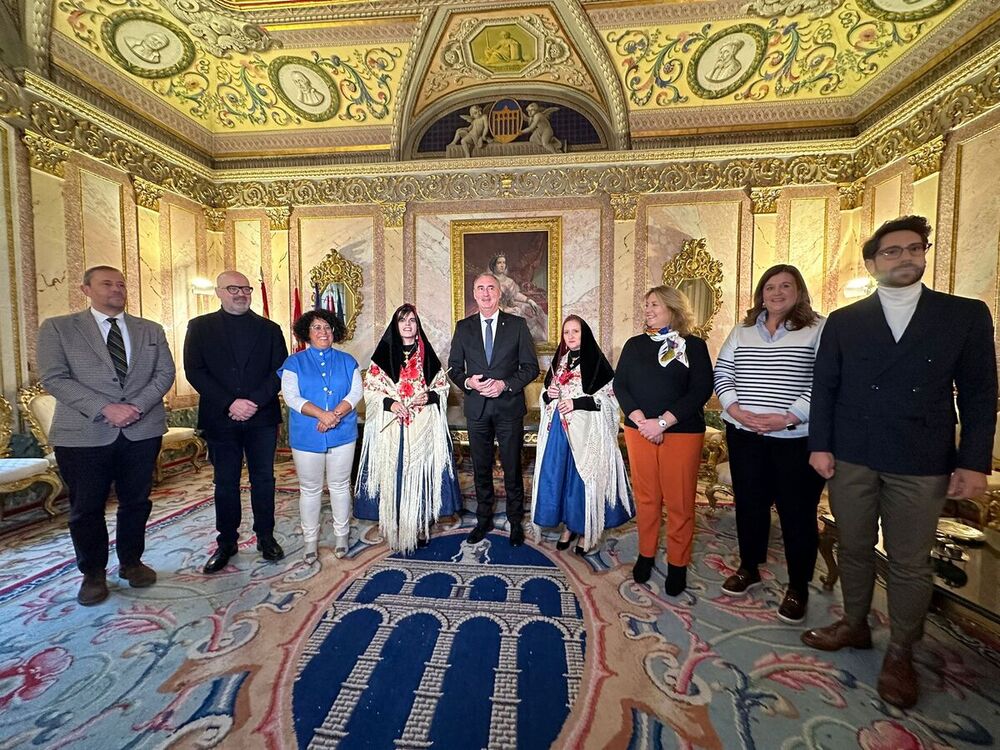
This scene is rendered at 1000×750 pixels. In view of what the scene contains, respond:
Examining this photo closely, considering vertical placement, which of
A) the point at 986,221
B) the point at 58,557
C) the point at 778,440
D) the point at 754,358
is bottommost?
the point at 58,557

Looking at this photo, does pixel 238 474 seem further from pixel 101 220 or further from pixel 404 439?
pixel 101 220

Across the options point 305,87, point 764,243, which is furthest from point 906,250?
point 305,87

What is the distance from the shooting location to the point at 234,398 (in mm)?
2793

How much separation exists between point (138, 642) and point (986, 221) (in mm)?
7203

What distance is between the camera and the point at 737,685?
1.84 metres

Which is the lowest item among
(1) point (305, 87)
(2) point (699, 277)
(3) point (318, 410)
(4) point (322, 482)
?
(4) point (322, 482)

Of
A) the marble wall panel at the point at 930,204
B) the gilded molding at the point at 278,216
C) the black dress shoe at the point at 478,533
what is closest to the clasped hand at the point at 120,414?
the black dress shoe at the point at 478,533

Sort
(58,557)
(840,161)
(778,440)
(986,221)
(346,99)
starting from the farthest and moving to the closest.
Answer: (346,99) → (840,161) → (986,221) → (58,557) → (778,440)

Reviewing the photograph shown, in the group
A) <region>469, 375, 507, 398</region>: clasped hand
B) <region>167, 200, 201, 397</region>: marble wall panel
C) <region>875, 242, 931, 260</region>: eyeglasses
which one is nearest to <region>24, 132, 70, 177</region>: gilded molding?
<region>167, 200, 201, 397</region>: marble wall panel

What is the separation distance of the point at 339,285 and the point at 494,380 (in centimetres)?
417

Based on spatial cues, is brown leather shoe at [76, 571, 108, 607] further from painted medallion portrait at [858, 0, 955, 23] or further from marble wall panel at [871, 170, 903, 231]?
painted medallion portrait at [858, 0, 955, 23]

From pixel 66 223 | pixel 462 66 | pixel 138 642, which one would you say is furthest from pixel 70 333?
pixel 462 66

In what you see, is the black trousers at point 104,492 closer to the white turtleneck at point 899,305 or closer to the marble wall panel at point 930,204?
the white turtleneck at point 899,305

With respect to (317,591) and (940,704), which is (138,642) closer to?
(317,591)
